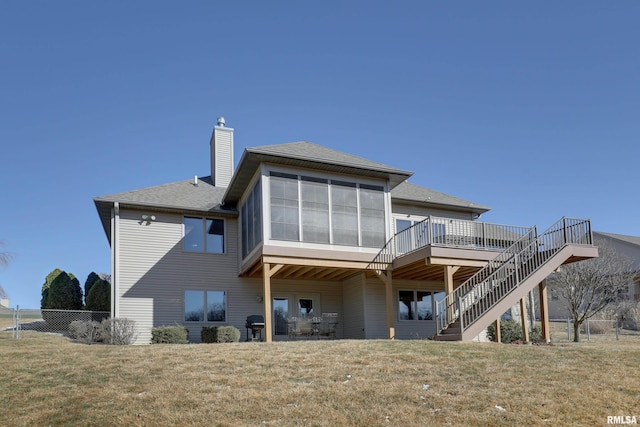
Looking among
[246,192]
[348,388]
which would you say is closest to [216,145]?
[246,192]

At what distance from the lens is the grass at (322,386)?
27.3 feet

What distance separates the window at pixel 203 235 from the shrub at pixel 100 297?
3.15 metres

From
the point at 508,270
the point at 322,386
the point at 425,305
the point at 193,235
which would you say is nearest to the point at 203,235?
the point at 193,235

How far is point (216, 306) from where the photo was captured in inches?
778

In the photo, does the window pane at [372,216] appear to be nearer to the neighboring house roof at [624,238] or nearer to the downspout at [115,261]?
the downspout at [115,261]

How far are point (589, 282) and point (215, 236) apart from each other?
1574cm

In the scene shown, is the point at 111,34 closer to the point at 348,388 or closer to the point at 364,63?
the point at 364,63

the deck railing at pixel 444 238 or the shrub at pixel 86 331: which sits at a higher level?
the deck railing at pixel 444 238

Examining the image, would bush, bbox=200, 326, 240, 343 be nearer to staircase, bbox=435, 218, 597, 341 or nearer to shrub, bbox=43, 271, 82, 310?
staircase, bbox=435, 218, 597, 341

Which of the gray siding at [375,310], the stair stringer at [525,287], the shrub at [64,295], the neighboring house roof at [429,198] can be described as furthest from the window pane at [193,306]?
the stair stringer at [525,287]

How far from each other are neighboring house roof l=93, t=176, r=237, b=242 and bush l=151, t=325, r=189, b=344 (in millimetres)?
4171

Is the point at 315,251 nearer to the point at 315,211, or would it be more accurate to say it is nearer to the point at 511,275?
the point at 315,211

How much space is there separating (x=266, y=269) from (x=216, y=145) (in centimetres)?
813

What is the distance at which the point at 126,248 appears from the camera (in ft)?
62.4
